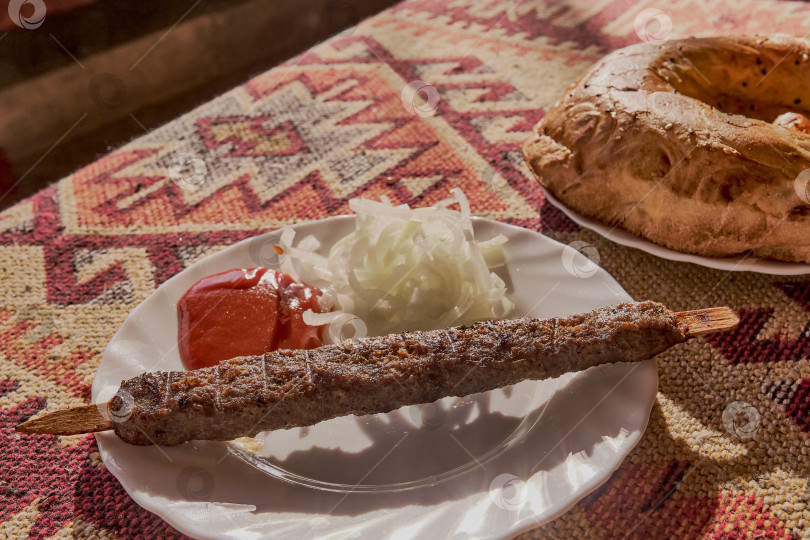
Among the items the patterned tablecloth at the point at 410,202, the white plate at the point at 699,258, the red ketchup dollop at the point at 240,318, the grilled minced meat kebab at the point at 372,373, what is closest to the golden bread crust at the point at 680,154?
the white plate at the point at 699,258

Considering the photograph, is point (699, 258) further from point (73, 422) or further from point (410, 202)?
point (73, 422)

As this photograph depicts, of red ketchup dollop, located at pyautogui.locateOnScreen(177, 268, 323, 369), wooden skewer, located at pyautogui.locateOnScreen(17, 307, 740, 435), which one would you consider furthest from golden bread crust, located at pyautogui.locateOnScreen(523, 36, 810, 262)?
wooden skewer, located at pyautogui.locateOnScreen(17, 307, 740, 435)

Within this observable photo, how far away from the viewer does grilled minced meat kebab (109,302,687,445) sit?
1.39 metres

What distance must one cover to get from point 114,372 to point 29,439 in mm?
325

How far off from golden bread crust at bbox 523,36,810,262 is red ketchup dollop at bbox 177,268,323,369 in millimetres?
949

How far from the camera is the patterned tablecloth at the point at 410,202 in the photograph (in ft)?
4.83

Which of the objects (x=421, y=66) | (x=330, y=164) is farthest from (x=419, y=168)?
(x=421, y=66)

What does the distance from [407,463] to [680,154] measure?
1.20 meters

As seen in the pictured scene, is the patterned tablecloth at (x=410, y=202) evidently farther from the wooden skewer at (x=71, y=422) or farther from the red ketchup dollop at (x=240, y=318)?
the red ketchup dollop at (x=240, y=318)

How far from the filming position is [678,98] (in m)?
2.06

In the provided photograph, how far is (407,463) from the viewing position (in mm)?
1453

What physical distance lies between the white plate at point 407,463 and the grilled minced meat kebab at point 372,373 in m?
0.07

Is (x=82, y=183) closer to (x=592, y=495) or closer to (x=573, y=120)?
(x=573, y=120)

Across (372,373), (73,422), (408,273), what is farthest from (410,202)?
(73,422)
